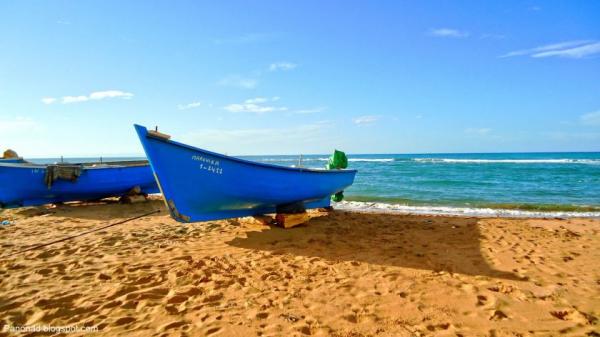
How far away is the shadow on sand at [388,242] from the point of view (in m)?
4.70

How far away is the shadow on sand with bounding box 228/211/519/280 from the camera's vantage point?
4695 mm

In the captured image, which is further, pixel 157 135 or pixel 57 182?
pixel 57 182

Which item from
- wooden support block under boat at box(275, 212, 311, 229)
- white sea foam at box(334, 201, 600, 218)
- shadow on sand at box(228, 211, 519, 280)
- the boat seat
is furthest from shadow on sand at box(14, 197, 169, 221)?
white sea foam at box(334, 201, 600, 218)

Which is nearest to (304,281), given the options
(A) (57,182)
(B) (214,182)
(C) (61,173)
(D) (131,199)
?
(B) (214,182)

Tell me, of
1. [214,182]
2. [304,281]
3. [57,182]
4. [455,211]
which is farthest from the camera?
[455,211]

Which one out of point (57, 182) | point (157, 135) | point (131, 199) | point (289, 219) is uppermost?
point (157, 135)

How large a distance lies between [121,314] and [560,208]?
13.2 metres

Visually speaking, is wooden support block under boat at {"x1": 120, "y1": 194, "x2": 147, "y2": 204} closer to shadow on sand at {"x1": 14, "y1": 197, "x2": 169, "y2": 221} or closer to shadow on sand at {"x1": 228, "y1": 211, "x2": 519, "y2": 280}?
shadow on sand at {"x1": 14, "y1": 197, "x2": 169, "y2": 221}

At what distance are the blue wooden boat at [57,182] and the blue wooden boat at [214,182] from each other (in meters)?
6.02

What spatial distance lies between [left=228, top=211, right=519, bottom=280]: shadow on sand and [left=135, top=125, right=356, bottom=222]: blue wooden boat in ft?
2.19

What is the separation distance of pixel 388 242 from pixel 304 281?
2562 mm

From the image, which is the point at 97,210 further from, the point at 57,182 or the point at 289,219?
the point at 289,219

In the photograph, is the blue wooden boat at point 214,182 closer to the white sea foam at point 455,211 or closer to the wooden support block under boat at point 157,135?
the wooden support block under boat at point 157,135

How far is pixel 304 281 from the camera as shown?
392 centimetres
